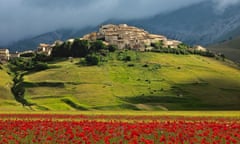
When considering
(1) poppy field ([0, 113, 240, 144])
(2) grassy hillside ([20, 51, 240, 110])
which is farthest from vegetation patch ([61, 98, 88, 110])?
(1) poppy field ([0, 113, 240, 144])

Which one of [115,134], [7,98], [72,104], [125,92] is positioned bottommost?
[72,104]

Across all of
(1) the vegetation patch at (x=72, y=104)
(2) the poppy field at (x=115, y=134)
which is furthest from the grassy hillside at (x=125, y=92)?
(2) the poppy field at (x=115, y=134)

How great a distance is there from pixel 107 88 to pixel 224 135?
146550mm

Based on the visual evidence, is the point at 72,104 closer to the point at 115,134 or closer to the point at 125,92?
the point at 125,92

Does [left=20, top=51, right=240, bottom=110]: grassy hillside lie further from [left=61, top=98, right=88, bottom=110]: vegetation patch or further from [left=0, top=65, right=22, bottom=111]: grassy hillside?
[left=0, top=65, right=22, bottom=111]: grassy hillside

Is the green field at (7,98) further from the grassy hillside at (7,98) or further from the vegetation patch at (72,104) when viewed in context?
the vegetation patch at (72,104)

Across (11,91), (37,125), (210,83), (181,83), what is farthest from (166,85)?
(37,125)

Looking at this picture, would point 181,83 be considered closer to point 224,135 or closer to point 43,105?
point 43,105

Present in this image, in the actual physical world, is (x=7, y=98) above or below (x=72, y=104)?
above

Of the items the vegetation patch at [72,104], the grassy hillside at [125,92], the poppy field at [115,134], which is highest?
the poppy field at [115,134]

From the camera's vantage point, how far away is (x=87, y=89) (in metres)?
175

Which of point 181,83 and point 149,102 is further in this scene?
point 181,83

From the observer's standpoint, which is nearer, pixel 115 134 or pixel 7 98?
pixel 115 134

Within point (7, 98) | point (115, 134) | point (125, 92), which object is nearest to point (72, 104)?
point (125, 92)
